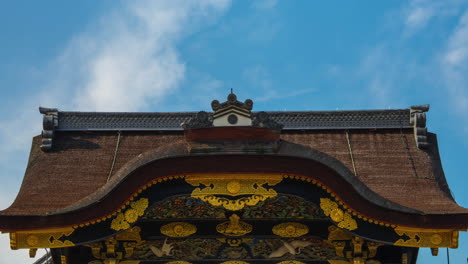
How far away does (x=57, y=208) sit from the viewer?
1227 centimetres

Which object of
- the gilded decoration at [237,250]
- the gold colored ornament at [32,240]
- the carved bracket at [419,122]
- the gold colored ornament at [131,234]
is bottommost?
the gilded decoration at [237,250]

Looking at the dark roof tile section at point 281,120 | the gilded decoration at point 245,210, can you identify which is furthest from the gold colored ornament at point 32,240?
the dark roof tile section at point 281,120

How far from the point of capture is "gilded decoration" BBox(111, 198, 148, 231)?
11.7 meters

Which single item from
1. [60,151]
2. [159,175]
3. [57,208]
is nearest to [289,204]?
[159,175]

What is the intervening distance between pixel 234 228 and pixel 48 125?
4.58m

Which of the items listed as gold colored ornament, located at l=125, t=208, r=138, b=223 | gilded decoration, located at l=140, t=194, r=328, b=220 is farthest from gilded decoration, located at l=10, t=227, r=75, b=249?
gilded decoration, located at l=140, t=194, r=328, b=220

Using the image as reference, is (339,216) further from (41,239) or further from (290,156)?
(41,239)

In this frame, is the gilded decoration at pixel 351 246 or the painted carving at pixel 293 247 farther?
the painted carving at pixel 293 247

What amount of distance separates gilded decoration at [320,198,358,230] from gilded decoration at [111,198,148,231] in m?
2.88

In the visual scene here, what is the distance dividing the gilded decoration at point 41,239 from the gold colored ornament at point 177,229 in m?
1.64

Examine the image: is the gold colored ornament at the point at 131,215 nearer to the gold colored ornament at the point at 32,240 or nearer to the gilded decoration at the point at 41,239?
the gilded decoration at the point at 41,239

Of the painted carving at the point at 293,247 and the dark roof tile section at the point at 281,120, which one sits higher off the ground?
the dark roof tile section at the point at 281,120

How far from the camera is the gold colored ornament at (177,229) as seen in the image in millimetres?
12547

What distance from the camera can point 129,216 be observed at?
11688 millimetres
